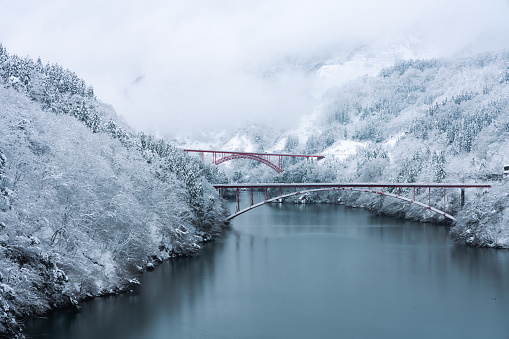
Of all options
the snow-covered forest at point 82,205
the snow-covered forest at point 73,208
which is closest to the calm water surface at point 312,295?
the snow-covered forest at point 73,208

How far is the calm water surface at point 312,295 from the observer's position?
2580 cm

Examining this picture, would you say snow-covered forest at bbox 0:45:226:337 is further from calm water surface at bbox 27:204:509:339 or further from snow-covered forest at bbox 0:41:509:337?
calm water surface at bbox 27:204:509:339

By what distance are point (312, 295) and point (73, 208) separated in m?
16.8

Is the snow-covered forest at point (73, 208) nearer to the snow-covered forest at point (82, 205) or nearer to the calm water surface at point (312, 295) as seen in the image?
the snow-covered forest at point (82, 205)

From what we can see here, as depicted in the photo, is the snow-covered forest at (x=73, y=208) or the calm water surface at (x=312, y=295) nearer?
the snow-covered forest at (x=73, y=208)

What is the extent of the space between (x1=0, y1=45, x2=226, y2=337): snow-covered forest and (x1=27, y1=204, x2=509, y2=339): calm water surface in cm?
181

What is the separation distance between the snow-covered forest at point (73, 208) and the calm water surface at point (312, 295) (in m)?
1.81

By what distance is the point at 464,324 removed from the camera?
89.0ft

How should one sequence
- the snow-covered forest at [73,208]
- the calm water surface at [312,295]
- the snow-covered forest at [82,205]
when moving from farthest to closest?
the calm water surface at [312,295] → the snow-covered forest at [82,205] → the snow-covered forest at [73,208]

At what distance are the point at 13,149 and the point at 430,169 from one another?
235ft

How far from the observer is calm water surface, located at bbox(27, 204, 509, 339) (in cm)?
2580

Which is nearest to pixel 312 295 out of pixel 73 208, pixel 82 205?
pixel 82 205

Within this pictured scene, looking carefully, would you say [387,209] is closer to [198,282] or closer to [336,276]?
[336,276]

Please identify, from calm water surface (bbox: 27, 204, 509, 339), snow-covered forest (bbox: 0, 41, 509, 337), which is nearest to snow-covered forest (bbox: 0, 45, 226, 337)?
snow-covered forest (bbox: 0, 41, 509, 337)
